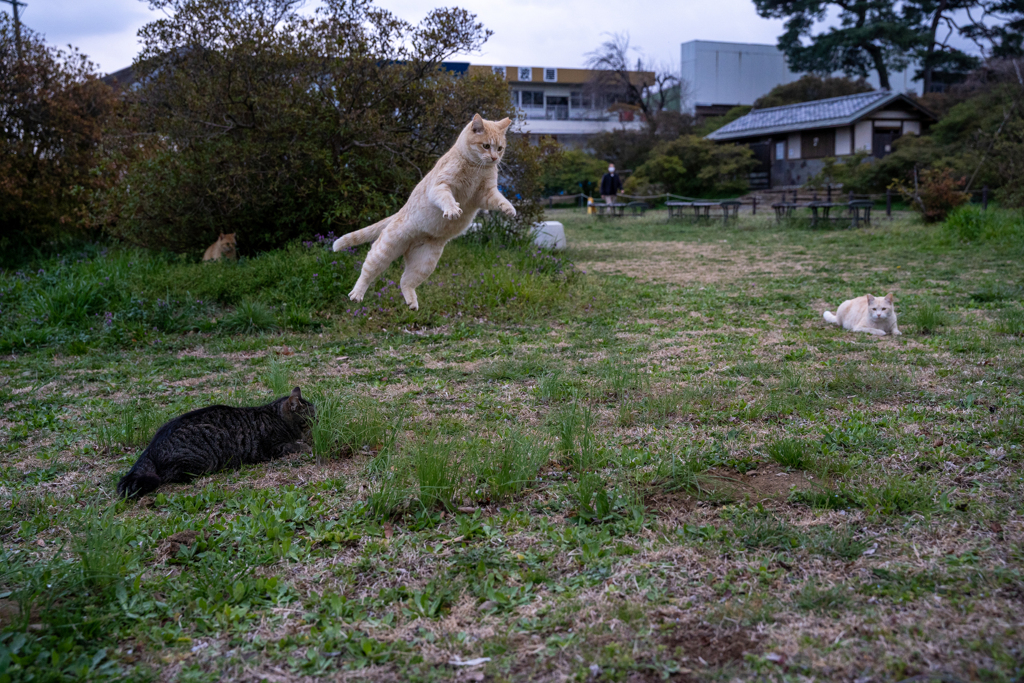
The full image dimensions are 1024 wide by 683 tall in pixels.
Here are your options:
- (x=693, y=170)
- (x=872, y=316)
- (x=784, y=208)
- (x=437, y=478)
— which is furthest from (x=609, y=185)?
(x=437, y=478)

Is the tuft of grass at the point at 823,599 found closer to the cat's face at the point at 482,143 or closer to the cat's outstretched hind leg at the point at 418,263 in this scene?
the cat's face at the point at 482,143

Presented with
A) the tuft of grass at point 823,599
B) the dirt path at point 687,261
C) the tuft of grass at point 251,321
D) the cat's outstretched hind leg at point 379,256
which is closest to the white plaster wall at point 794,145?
the dirt path at point 687,261

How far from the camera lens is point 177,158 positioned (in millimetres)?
10508

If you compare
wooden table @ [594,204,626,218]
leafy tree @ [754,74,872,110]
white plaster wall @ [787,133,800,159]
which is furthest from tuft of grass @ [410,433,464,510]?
leafy tree @ [754,74,872,110]

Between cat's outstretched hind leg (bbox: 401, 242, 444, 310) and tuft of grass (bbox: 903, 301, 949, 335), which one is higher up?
cat's outstretched hind leg (bbox: 401, 242, 444, 310)

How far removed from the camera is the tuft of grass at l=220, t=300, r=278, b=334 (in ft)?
27.2

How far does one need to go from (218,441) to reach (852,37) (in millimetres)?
39004

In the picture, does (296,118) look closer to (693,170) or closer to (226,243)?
(226,243)

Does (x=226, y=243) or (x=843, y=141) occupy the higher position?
(x=843, y=141)

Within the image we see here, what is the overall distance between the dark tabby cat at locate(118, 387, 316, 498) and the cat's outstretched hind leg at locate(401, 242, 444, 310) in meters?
1.00

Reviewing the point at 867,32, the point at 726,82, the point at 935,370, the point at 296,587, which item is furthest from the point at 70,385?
the point at 726,82

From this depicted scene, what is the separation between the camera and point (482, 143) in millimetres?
4234

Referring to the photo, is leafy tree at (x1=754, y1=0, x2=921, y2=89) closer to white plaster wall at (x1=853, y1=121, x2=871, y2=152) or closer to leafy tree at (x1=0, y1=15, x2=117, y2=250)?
white plaster wall at (x1=853, y1=121, x2=871, y2=152)

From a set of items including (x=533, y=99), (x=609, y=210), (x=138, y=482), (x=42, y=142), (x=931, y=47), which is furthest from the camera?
(x=533, y=99)
